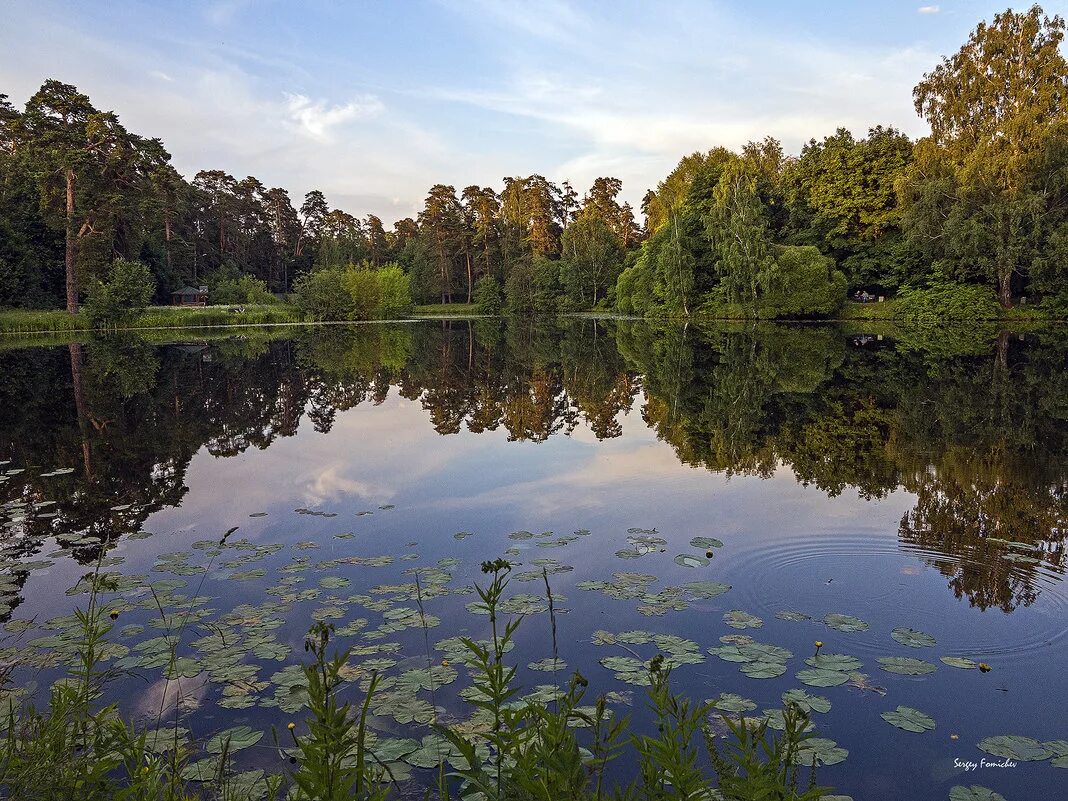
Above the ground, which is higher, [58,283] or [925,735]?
[58,283]


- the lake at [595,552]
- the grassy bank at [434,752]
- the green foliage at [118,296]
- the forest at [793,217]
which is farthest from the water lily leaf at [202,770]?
the green foliage at [118,296]

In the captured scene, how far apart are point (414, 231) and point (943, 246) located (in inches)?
3275

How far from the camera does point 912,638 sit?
501cm

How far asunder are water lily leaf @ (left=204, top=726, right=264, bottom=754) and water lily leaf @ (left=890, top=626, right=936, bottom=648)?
4.47 metres

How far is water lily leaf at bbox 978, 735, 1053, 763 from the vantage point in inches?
146

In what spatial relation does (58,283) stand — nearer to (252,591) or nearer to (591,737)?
(252,591)

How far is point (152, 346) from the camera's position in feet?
111

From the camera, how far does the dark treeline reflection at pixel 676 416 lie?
780 cm

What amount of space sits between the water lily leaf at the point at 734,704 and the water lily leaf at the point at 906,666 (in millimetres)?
1158

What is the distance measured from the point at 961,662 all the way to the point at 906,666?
0.40m

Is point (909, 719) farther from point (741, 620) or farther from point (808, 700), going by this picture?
point (741, 620)

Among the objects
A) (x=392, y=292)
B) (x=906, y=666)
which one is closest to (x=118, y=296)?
(x=392, y=292)

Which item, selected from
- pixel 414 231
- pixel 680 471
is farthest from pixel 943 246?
pixel 414 231

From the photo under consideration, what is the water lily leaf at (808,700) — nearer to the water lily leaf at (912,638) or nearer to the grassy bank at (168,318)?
the water lily leaf at (912,638)
